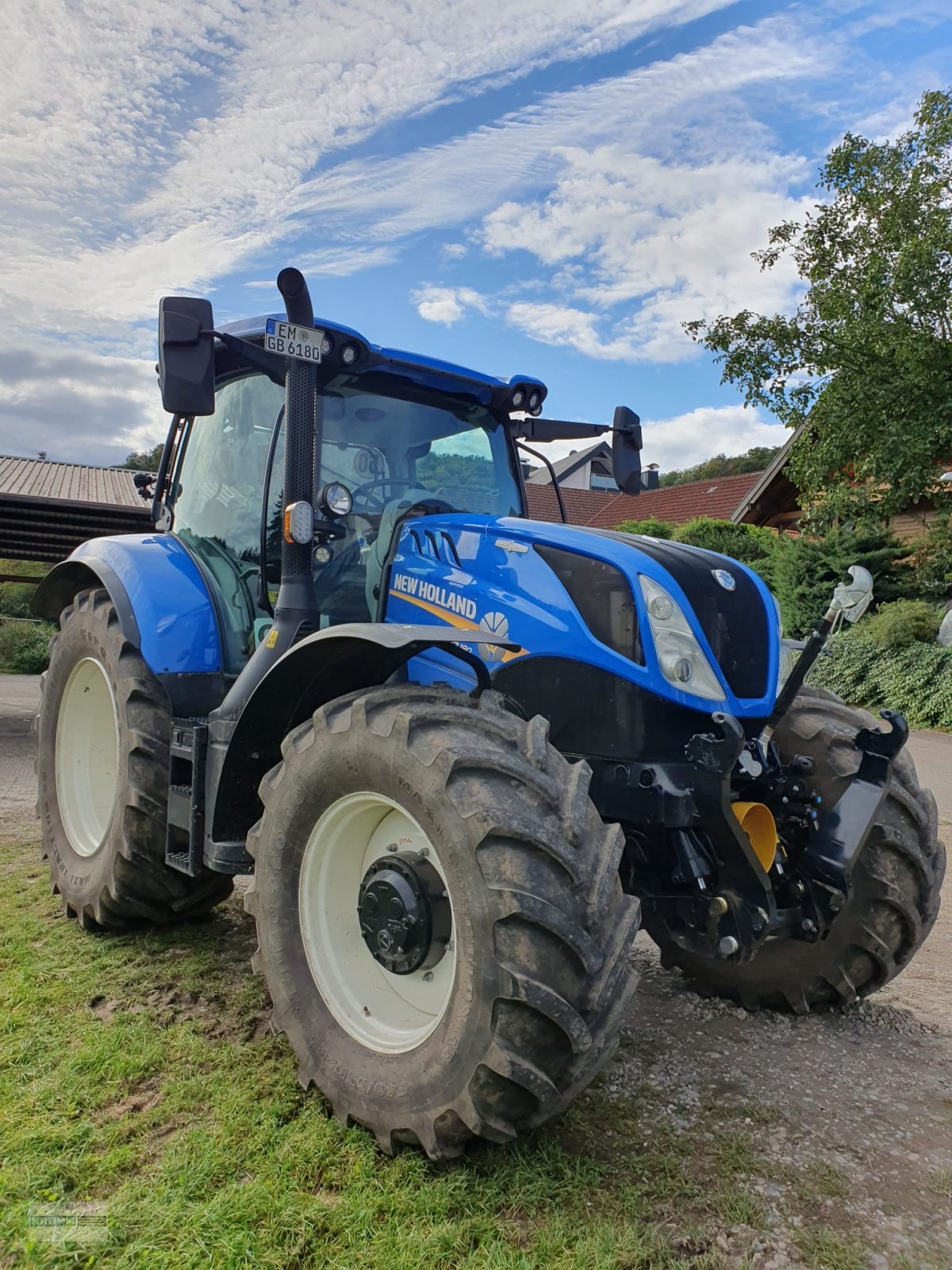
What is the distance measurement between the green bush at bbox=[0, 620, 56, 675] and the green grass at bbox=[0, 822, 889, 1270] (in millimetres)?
15432

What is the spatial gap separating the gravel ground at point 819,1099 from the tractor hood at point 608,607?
1.17 metres

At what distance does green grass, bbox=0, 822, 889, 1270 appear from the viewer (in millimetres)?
2000

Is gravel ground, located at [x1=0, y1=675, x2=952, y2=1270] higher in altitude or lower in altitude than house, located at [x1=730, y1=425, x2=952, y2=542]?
lower

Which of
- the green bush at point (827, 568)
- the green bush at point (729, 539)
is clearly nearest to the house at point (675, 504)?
the green bush at point (729, 539)

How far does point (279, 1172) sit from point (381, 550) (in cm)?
201

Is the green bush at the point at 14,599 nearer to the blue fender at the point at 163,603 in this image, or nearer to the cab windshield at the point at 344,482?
the blue fender at the point at 163,603

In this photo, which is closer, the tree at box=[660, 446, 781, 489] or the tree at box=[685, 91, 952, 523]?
the tree at box=[685, 91, 952, 523]

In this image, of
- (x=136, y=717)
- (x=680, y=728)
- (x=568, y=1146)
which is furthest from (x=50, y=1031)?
(x=680, y=728)

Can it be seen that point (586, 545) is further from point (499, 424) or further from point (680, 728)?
point (499, 424)

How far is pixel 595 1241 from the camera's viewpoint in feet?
6.68

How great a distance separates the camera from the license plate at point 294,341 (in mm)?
3107

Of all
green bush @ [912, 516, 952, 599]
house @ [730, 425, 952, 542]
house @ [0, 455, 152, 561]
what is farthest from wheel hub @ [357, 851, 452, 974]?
house @ [730, 425, 952, 542]

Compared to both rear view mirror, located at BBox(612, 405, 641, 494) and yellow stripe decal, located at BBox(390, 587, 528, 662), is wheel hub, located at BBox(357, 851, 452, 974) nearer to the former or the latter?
yellow stripe decal, located at BBox(390, 587, 528, 662)

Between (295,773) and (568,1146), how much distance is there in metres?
1.24
